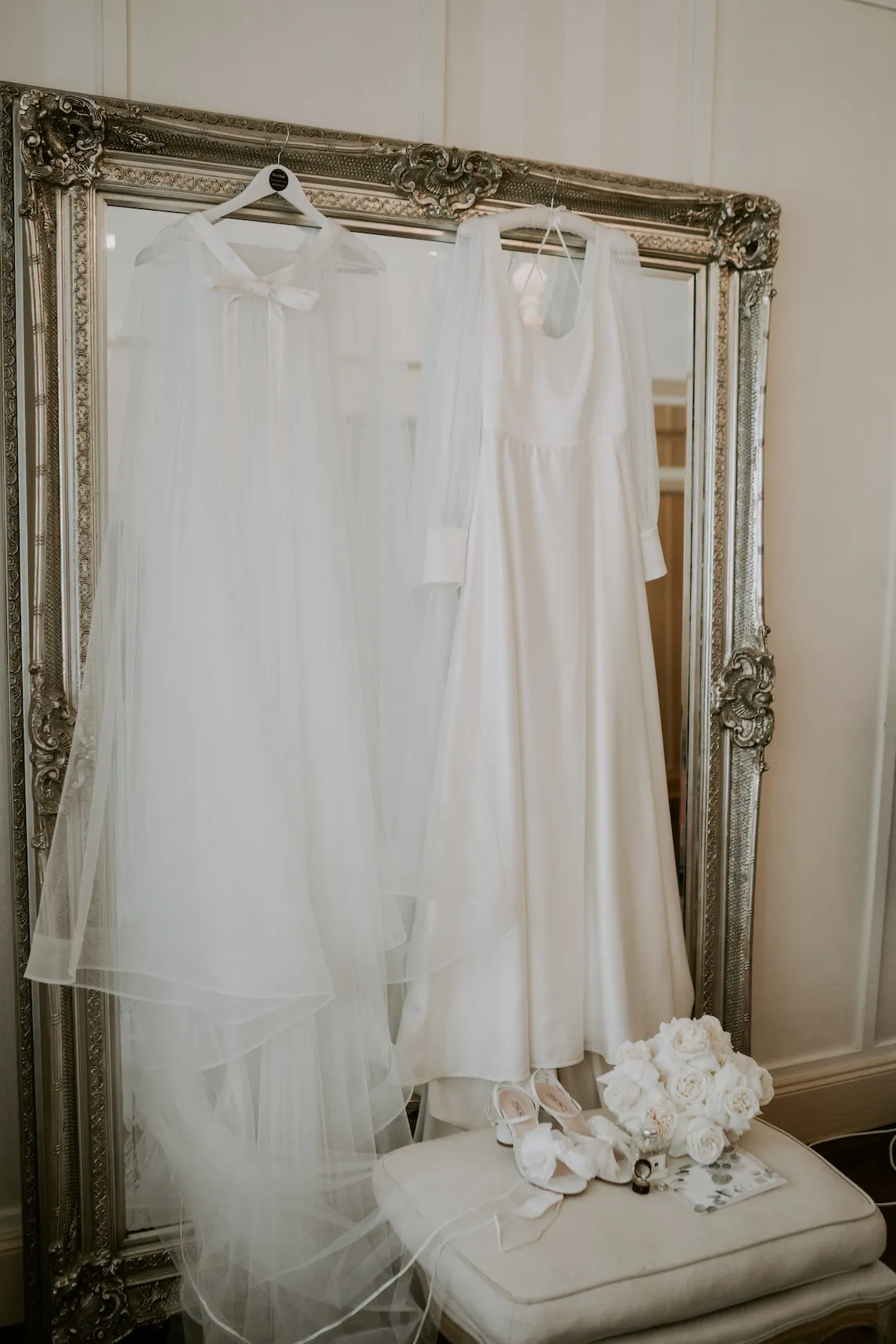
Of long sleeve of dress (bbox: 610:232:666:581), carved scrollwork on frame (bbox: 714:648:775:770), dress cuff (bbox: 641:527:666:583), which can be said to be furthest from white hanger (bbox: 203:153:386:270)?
carved scrollwork on frame (bbox: 714:648:775:770)

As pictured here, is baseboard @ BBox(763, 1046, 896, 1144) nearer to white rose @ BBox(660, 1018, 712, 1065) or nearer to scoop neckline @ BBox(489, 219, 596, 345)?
white rose @ BBox(660, 1018, 712, 1065)

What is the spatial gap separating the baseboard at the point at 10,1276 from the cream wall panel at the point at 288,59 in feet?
6.77

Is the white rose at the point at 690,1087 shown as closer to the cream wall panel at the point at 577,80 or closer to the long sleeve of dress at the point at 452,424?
the long sleeve of dress at the point at 452,424

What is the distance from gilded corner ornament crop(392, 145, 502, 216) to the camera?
1.87m

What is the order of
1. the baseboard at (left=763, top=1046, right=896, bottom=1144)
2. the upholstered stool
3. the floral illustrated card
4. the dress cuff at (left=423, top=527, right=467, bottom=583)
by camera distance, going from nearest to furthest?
1. the upholstered stool
2. the floral illustrated card
3. the dress cuff at (left=423, top=527, right=467, bottom=583)
4. the baseboard at (left=763, top=1046, right=896, bottom=1144)

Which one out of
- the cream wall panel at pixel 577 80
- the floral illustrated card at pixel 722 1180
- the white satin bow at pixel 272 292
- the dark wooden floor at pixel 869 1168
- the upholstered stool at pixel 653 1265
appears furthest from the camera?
the dark wooden floor at pixel 869 1168

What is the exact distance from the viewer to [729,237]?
2143mm

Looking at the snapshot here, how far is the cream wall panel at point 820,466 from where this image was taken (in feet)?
7.34

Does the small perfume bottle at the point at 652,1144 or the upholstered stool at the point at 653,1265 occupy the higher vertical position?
the small perfume bottle at the point at 652,1144

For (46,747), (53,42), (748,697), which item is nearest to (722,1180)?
(748,697)

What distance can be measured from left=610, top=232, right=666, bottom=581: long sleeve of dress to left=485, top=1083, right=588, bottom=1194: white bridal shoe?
1.05 metres

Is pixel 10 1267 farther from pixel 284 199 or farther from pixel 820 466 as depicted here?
pixel 820 466

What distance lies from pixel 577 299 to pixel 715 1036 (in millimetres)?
1409

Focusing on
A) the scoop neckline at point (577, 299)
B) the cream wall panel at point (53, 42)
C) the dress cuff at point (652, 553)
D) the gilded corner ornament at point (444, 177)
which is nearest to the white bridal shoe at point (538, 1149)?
the dress cuff at point (652, 553)
